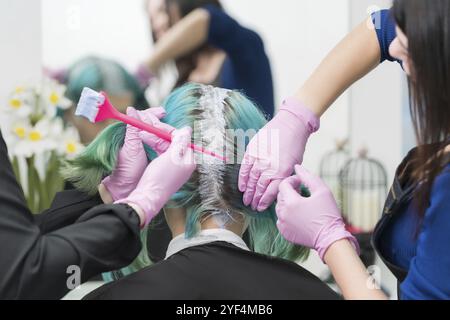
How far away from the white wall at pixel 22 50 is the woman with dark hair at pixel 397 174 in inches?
73.2

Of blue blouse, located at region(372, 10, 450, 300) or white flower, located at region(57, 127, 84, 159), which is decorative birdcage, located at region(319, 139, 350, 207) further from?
blue blouse, located at region(372, 10, 450, 300)

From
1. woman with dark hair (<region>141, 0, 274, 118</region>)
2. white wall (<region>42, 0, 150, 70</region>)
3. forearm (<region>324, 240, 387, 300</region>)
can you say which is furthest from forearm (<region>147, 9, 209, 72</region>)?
forearm (<region>324, 240, 387, 300</region>)

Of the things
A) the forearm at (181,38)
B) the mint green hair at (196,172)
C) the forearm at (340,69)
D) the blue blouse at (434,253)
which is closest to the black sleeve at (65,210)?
the mint green hair at (196,172)

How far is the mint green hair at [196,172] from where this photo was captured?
1073mm

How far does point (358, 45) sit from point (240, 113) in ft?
0.87

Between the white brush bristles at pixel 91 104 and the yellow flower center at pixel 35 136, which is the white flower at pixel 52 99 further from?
the white brush bristles at pixel 91 104

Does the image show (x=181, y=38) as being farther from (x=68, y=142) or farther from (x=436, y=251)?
(x=436, y=251)

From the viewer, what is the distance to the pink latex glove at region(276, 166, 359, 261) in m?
0.93

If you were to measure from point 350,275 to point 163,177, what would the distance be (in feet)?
1.10

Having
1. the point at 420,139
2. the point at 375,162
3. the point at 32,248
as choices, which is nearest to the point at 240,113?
the point at 420,139

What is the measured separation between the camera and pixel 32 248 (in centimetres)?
76

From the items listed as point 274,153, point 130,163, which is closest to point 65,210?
point 130,163

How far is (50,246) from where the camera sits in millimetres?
772

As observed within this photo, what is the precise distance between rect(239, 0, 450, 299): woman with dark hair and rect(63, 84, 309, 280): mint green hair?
0.05 metres
